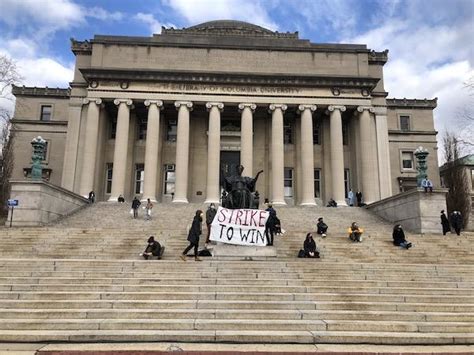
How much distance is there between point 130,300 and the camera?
9.89 meters

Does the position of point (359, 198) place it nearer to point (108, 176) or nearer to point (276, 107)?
point (276, 107)

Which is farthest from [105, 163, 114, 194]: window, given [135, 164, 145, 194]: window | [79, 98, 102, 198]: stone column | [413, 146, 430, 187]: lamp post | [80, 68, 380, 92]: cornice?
[413, 146, 430, 187]: lamp post

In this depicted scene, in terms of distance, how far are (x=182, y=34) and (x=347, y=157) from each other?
2147cm

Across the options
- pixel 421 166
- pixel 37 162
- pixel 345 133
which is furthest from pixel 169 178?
pixel 421 166

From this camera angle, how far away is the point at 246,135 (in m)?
34.2

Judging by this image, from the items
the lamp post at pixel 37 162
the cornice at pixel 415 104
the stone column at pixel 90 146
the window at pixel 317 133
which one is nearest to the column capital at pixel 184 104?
the stone column at pixel 90 146

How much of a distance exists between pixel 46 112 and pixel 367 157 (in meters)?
34.0

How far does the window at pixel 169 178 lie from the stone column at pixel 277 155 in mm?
9289

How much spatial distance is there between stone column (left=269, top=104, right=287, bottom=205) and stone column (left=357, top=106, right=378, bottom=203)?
7.03 meters

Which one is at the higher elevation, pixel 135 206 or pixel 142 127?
pixel 142 127

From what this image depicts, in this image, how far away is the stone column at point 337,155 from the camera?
111 feet

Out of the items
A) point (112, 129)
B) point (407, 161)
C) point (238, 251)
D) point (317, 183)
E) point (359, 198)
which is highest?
point (112, 129)

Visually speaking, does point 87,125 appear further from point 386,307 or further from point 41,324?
point 386,307

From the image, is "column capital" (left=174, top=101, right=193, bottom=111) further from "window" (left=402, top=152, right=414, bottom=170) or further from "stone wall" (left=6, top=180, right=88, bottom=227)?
"window" (left=402, top=152, right=414, bottom=170)
